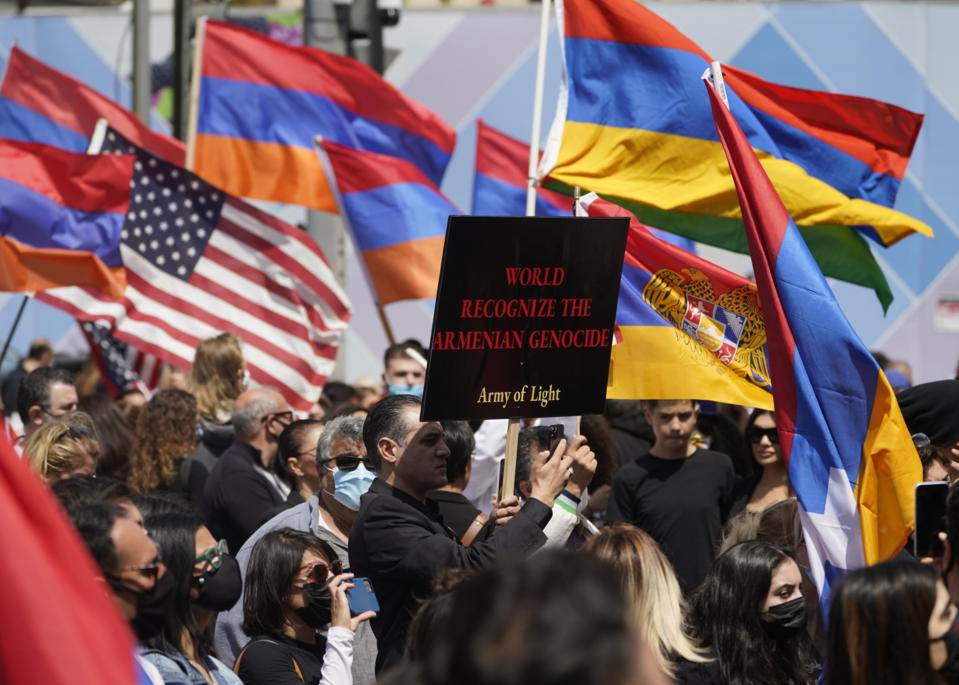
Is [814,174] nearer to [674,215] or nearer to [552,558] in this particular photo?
[674,215]

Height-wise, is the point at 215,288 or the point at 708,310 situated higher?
the point at 215,288

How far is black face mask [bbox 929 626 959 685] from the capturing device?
118 inches

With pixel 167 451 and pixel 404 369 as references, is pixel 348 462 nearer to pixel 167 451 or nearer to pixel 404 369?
pixel 167 451

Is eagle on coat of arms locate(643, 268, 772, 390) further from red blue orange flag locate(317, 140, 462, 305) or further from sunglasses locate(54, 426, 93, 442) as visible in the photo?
red blue orange flag locate(317, 140, 462, 305)

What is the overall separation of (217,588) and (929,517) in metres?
2.00

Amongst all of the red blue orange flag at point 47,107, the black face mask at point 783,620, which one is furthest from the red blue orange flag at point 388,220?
the black face mask at point 783,620

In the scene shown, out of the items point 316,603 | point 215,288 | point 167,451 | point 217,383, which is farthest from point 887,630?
point 215,288

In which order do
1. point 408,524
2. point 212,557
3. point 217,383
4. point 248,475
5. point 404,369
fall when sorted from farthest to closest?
point 404,369 → point 217,383 → point 248,475 → point 408,524 → point 212,557

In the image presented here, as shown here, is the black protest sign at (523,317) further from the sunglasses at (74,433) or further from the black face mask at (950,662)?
the sunglasses at (74,433)

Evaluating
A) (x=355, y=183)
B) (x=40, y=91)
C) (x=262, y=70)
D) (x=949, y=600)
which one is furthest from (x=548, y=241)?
(x=40, y=91)

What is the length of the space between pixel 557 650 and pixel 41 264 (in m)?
7.48

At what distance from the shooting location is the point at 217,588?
386cm

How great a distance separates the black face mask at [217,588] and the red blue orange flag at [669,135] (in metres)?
2.80

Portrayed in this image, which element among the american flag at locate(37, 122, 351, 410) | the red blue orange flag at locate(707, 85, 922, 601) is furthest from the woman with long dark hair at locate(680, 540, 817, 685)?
the american flag at locate(37, 122, 351, 410)
